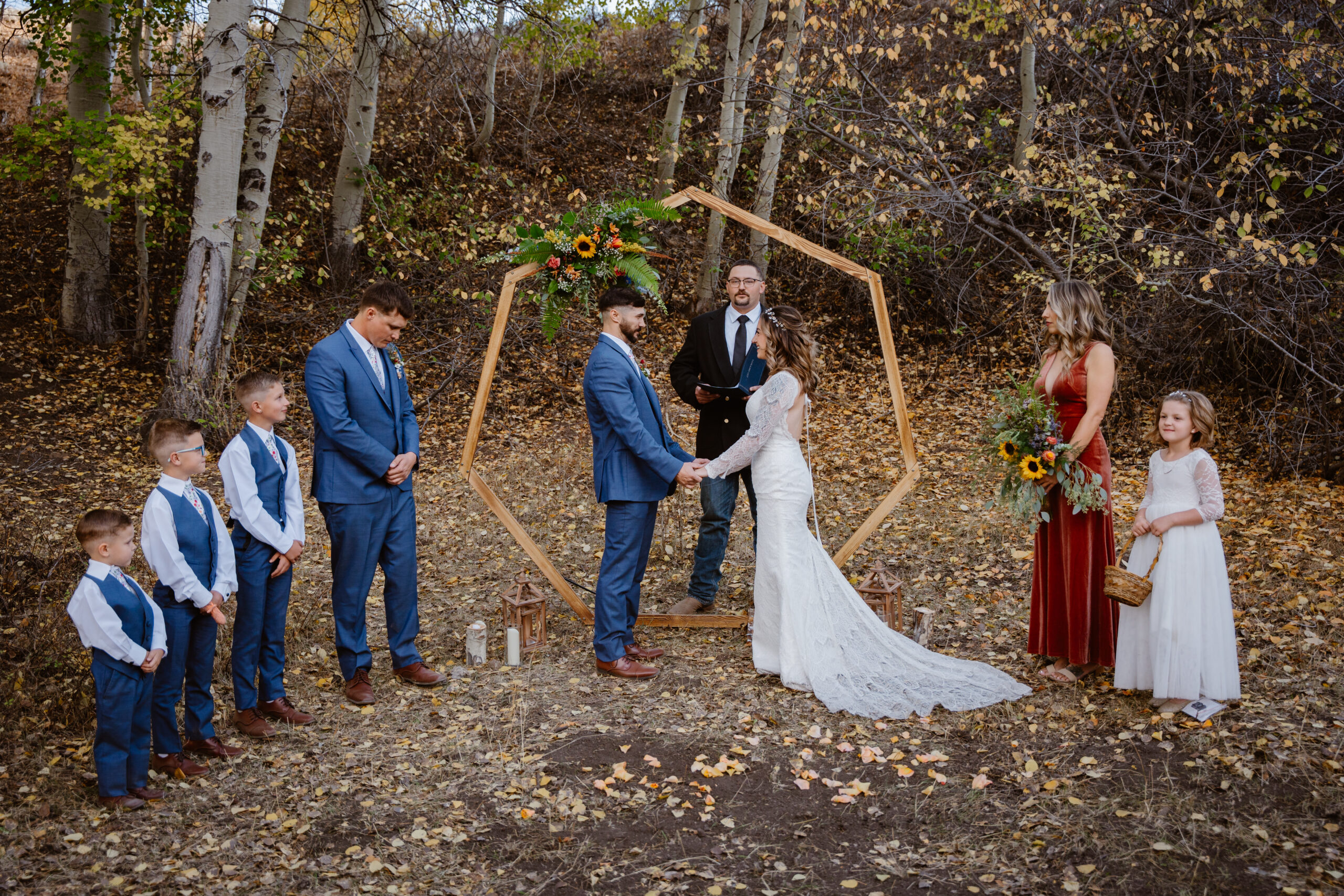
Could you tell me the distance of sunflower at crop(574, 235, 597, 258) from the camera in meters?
5.51

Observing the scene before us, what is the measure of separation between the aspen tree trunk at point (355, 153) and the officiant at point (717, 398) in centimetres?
617

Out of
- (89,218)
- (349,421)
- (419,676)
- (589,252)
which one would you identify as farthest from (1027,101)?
(89,218)

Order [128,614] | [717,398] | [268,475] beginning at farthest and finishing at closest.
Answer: [717,398] → [268,475] → [128,614]

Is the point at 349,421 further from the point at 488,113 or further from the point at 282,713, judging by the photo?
the point at 488,113

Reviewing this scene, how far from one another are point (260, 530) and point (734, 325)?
10.1ft

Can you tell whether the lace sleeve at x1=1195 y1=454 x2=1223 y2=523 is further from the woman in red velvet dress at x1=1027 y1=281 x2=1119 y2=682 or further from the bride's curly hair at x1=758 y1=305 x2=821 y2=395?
the bride's curly hair at x1=758 y1=305 x2=821 y2=395

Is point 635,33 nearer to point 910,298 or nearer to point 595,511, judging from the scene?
point 910,298

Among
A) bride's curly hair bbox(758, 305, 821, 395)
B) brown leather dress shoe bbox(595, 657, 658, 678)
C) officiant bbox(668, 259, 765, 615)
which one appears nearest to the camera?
bride's curly hair bbox(758, 305, 821, 395)

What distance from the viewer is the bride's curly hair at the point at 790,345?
5199 millimetres

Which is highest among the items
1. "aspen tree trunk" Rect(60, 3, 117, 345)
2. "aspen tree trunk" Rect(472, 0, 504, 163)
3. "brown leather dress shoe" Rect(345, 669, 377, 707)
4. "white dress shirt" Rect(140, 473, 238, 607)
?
"aspen tree trunk" Rect(472, 0, 504, 163)

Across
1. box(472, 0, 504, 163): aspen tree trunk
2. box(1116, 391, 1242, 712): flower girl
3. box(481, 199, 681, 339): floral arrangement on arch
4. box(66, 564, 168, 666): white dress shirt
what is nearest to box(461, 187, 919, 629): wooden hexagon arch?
box(481, 199, 681, 339): floral arrangement on arch

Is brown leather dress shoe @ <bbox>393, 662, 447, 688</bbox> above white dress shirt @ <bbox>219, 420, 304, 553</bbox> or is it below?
below

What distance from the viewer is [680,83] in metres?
12.1

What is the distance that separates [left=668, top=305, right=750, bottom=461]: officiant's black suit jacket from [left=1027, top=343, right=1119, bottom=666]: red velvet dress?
1.82m
